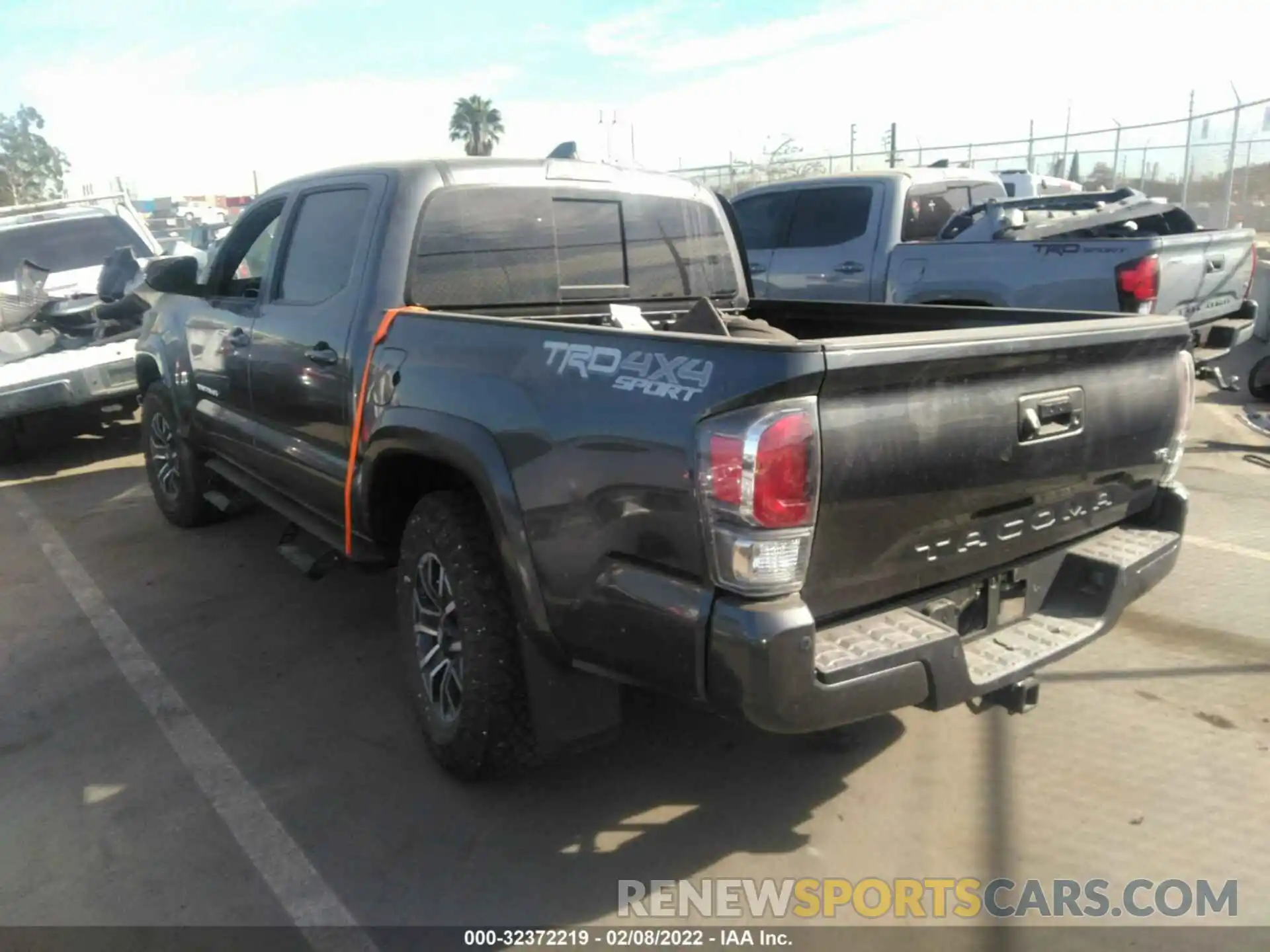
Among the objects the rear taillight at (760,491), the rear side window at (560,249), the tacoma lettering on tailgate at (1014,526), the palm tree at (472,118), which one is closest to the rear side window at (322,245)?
the rear side window at (560,249)

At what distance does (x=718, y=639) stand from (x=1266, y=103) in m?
16.9

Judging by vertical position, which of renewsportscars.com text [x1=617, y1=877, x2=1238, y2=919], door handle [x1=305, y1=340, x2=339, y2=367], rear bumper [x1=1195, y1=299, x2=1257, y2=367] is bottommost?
renewsportscars.com text [x1=617, y1=877, x2=1238, y2=919]

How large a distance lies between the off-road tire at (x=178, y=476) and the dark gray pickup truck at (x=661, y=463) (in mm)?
1597

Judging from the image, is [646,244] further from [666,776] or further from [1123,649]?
[1123,649]

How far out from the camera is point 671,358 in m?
2.38

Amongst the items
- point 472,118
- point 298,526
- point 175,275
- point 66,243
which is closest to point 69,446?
point 66,243

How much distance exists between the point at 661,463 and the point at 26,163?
35479mm

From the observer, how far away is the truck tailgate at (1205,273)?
6.14 m

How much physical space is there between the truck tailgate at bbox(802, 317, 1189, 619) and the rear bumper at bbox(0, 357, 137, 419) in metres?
6.50

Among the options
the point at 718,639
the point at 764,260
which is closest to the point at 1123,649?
the point at 718,639

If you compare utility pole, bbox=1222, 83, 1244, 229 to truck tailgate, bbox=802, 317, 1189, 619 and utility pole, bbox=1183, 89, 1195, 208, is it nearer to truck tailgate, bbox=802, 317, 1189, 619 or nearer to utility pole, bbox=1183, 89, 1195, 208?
utility pole, bbox=1183, 89, 1195, 208

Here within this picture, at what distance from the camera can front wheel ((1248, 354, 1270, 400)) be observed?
8.12 meters

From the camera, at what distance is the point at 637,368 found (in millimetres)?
2441

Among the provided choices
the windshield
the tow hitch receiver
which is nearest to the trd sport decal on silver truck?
the tow hitch receiver
